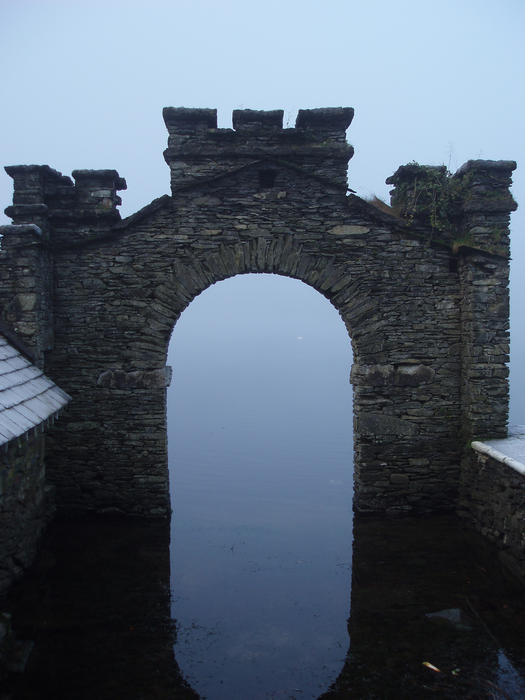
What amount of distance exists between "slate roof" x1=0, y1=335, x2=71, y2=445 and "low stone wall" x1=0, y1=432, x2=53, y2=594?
247 millimetres

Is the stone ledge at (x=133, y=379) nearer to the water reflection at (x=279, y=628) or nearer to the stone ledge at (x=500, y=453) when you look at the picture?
the water reflection at (x=279, y=628)

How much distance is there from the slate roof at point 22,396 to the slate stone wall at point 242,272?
37.2 inches

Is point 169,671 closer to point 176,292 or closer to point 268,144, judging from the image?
point 176,292

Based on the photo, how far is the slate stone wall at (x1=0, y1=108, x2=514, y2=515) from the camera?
7.66 meters

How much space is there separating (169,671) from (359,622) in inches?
73.2

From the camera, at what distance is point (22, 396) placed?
5816 mm

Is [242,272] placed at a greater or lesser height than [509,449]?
greater

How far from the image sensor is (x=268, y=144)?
→ 25.7 feet

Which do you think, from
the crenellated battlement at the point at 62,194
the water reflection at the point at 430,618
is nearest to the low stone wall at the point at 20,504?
the crenellated battlement at the point at 62,194

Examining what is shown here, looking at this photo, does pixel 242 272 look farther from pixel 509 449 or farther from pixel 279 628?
pixel 279 628

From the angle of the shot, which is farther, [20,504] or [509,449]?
[509,449]

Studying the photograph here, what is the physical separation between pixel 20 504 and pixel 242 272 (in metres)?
4.06

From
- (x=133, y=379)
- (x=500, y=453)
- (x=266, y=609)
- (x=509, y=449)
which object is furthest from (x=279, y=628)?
(x=133, y=379)

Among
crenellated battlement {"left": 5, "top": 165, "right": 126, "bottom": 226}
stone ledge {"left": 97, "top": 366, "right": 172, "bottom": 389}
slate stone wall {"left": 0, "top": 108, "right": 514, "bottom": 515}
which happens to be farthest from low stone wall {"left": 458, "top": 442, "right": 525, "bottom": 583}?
crenellated battlement {"left": 5, "top": 165, "right": 126, "bottom": 226}
